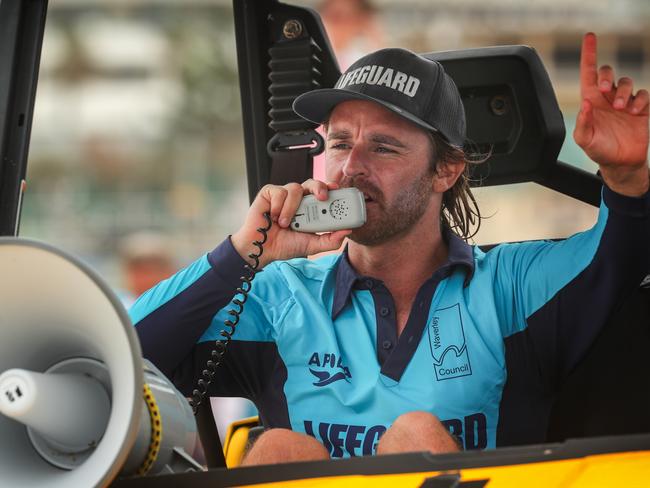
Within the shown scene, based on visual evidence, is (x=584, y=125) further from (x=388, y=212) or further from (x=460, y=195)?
(x=460, y=195)

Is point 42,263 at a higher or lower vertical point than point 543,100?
lower

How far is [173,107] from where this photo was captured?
2283cm

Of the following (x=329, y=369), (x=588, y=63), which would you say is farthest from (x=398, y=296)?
(x=588, y=63)

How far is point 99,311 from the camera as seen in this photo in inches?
71.7

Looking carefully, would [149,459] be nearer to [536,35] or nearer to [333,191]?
[333,191]

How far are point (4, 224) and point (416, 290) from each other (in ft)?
3.58

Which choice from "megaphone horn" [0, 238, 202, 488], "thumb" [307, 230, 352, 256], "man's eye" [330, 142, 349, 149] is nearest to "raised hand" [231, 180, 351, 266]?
"thumb" [307, 230, 352, 256]

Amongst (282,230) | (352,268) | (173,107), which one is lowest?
(352,268)

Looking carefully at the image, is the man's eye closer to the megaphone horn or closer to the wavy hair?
the wavy hair

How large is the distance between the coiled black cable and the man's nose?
0.88ft

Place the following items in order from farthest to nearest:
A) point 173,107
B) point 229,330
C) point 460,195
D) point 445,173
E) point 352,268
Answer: point 173,107 < point 460,195 < point 445,173 < point 352,268 < point 229,330

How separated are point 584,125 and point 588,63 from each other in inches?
5.5

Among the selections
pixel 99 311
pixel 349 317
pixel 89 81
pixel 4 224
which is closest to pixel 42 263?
pixel 99 311

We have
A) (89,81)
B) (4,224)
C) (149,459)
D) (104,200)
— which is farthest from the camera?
(89,81)
